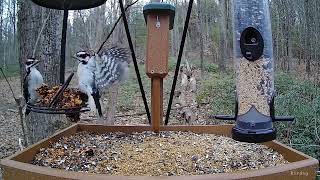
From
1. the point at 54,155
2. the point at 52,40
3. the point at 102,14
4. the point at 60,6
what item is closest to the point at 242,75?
the point at 54,155

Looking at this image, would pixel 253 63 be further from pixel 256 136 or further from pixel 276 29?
pixel 276 29

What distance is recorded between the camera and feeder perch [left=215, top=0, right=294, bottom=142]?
5.92ft

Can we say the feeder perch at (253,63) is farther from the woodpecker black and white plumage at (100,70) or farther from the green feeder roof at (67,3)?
the green feeder roof at (67,3)

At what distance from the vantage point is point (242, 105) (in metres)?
1.84

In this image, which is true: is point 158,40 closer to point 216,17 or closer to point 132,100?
point 132,100

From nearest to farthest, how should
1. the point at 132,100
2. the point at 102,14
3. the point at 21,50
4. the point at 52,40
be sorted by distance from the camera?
1. the point at 52,40
2. the point at 21,50
3. the point at 102,14
4. the point at 132,100

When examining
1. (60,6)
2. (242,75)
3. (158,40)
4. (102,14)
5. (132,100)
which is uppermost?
(102,14)

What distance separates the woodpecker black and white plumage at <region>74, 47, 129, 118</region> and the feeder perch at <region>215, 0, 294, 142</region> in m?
0.56

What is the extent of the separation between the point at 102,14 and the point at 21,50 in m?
4.76

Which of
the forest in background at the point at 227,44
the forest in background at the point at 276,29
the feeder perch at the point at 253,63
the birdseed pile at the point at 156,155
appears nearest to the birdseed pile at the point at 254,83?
the feeder perch at the point at 253,63

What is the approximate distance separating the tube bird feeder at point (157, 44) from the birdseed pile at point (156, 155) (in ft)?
0.97

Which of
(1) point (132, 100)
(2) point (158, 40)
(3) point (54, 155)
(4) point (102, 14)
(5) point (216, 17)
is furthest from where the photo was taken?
(5) point (216, 17)

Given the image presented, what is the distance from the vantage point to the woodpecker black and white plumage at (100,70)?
1933 mm

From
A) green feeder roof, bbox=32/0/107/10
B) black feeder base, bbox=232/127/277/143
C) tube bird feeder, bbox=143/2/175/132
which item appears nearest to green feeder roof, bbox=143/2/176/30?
tube bird feeder, bbox=143/2/175/132
